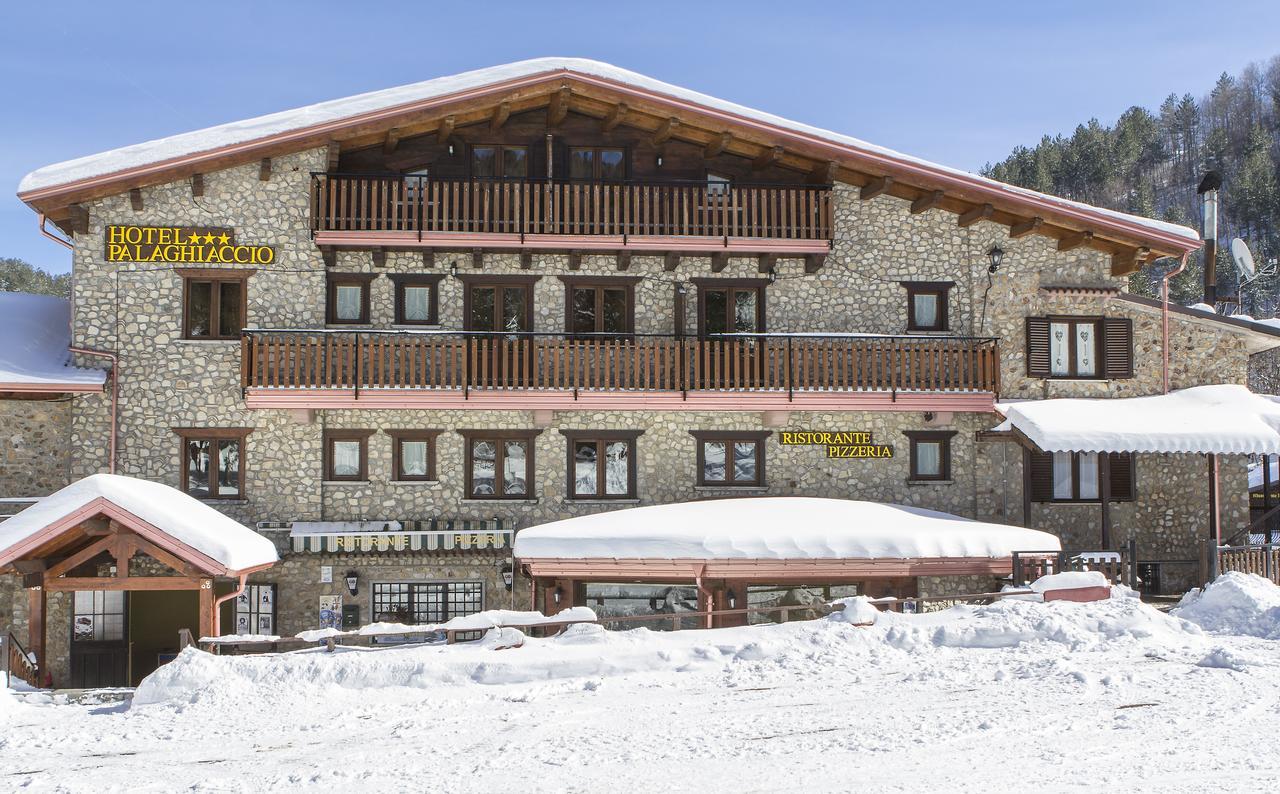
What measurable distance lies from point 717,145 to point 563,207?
120 inches

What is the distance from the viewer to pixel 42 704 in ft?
43.2

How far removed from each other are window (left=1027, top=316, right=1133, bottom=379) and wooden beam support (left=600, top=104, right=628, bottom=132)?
8.35 m

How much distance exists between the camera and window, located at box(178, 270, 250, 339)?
64.9ft

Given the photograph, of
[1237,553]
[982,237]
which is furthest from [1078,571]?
[982,237]

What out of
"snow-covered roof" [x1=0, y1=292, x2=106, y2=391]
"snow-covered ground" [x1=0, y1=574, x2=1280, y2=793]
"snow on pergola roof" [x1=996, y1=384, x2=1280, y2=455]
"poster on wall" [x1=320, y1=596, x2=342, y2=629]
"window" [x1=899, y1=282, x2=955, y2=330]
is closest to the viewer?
"snow-covered ground" [x1=0, y1=574, x2=1280, y2=793]

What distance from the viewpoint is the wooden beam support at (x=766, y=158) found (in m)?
20.5

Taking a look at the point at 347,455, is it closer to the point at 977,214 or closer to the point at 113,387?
the point at 113,387

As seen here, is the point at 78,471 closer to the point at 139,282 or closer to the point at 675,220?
the point at 139,282

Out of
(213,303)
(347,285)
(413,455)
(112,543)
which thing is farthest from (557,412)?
(112,543)

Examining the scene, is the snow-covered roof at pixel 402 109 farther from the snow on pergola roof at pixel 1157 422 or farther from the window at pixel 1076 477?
the window at pixel 1076 477

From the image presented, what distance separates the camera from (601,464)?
20406 mm

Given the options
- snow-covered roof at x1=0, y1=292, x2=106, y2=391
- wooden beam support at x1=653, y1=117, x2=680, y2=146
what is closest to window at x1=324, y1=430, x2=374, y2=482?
snow-covered roof at x1=0, y1=292, x2=106, y2=391

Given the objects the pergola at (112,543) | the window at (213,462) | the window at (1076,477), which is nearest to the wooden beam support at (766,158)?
the window at (1076,477)

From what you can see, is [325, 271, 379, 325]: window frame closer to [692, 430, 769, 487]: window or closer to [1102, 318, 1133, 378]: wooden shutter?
[692, 430, 769, 487]: window
